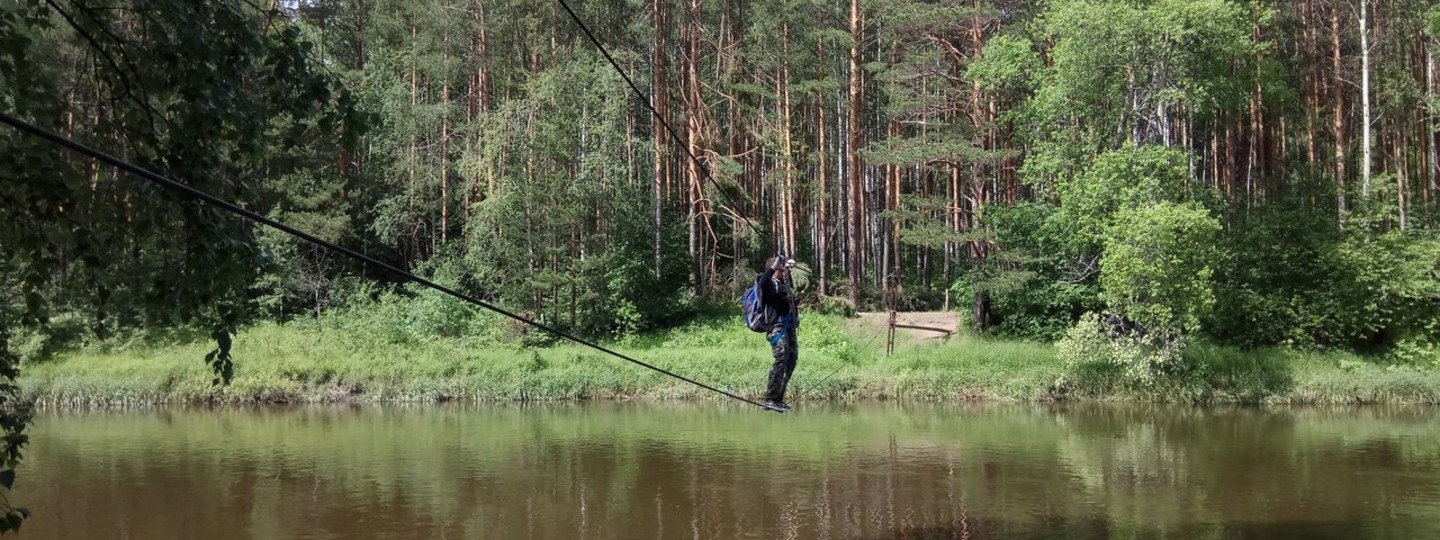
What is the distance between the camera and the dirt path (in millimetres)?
28766

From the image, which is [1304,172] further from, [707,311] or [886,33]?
[707,311]

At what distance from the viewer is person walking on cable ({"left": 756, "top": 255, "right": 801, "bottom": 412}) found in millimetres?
9695

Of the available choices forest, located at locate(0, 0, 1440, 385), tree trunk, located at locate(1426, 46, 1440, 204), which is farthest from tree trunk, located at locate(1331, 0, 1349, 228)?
tree trunk, located at locate(1426, 46, 1440, 204)

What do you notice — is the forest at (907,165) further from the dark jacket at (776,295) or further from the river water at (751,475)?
the dark jacket at (776,295)

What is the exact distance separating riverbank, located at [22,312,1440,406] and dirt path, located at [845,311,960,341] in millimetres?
161

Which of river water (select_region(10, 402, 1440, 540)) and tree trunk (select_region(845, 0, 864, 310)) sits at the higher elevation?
tree trunk (select_region(845, 0, 864, 310))

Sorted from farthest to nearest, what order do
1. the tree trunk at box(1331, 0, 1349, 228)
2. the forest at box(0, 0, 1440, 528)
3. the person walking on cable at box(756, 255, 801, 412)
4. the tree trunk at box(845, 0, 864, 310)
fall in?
the tree trunk at box(845, 0, 864, 310), the tree trunk at box(1331, 0, 1349, 228), the forest at box(0, 0, 1440, 528), the person walking on cable at box(756, 255, 801, 412)

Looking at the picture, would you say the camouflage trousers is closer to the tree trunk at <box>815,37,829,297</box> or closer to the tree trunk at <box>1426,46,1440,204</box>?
the tree trunk at <box>815,37,829,297</box>

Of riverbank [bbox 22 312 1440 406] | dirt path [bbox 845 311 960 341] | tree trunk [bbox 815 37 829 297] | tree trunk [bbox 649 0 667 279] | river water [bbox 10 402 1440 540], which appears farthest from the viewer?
tree trunk [bbox 815 37 829 297]

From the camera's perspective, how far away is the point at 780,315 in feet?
32.9

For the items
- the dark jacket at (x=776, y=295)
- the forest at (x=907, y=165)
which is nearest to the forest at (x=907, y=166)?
the forest at (x=907, y=165)

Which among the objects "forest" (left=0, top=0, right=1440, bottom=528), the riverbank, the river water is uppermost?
"forest" (left=0, top=0, right=1440, bottom=528)

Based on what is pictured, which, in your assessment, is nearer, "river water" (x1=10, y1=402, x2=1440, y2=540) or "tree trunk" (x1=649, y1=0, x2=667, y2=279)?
"river water" (x1=10, y1=402, x2=1440, y2=540)

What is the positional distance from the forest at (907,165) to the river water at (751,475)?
3393 millimetres
